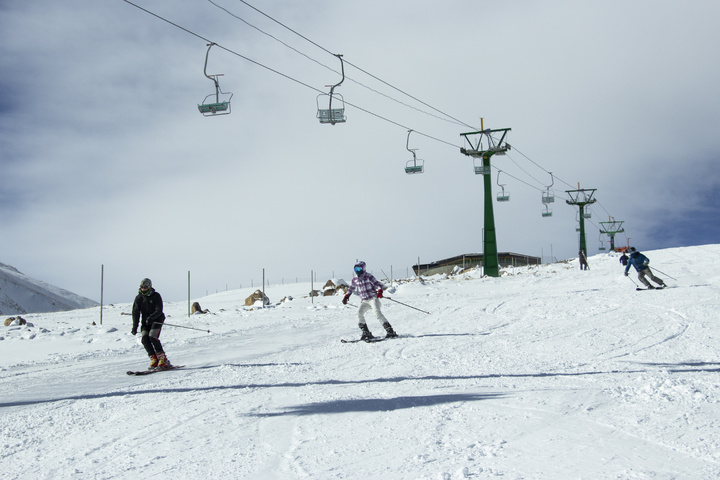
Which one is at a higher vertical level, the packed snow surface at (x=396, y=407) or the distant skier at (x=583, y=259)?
the distant skier at (x=583, y=259)

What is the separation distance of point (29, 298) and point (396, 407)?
105175 millimetres

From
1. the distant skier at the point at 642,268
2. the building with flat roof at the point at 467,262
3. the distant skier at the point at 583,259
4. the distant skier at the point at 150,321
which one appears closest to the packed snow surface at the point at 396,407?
the distant skier at the point at 150,321

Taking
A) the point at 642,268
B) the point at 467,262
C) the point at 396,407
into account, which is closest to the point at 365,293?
the point at 396,407

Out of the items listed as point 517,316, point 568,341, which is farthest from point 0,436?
point 517,316

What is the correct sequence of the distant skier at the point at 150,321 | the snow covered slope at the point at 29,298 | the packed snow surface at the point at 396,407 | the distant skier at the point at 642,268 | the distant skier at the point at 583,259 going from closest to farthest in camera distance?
the packed snow surface at the point at 396,407 < the distant skier at the point at 150,321 < the distant skier at the point at 642,268 < the distant skier at the point at 583,259 < the snow covered slope at the point at 29,298

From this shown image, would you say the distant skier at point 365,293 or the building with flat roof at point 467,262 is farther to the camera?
the building with flat roof at point 467,262

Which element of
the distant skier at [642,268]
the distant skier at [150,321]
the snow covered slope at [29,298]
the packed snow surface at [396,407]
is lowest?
the snow covered slope at [29,298]

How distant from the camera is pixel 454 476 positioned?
12.9 ft

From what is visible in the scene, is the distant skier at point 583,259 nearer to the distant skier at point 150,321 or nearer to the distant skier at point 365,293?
the distant skier at point 365,293

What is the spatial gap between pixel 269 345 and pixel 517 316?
727 cm

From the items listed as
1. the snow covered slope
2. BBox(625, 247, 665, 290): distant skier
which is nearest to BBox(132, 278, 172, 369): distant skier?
BBox(625, 247, 665, 290): distant skier

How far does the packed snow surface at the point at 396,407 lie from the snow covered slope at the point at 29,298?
288 ft

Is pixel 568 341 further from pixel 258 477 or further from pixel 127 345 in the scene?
pixel 127 345

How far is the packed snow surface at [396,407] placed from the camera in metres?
4.31
